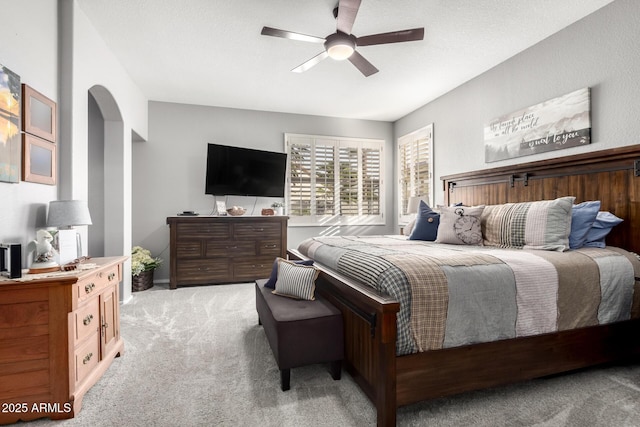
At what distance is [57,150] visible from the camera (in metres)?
2.41

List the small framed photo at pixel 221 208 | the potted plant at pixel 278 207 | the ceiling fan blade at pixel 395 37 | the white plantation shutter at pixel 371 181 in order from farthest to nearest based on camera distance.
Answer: the white plantation shutter at pixel 371 181 → the potted plant at pixel 278 207 → the small framed photo at pixel 221 208 → the ceiling fan blade at pixel 395 37

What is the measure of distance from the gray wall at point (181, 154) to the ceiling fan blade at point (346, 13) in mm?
3040

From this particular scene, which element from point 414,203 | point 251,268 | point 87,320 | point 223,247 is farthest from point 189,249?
point 414,203

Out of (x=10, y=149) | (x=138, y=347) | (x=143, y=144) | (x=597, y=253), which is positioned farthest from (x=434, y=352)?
(x=143, y=144)

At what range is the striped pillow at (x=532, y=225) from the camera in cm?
236

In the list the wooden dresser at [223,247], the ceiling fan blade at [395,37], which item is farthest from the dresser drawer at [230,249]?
the ceiling fan blade at [395,37]

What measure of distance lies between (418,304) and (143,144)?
193 inches

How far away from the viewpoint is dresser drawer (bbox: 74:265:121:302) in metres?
1.85

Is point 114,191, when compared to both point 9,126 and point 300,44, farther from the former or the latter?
point 300,44

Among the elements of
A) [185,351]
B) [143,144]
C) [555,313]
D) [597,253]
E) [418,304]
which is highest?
[143,144]

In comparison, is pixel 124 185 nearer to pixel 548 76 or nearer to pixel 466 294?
pixel 466 294

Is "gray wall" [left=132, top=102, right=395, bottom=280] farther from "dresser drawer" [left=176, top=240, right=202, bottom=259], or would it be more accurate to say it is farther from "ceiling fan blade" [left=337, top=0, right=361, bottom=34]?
"ceiling fan blade" [left=337, top=0, right=361, bottom=34]

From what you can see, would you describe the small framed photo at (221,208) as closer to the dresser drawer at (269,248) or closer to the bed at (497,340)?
the dresser drawer at (269,248)

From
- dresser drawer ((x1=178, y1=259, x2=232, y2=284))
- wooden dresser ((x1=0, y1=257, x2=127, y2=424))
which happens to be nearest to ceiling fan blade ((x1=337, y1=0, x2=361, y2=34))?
wooden dresser ((x1=0, y1=257, x2=127, y2=424))
